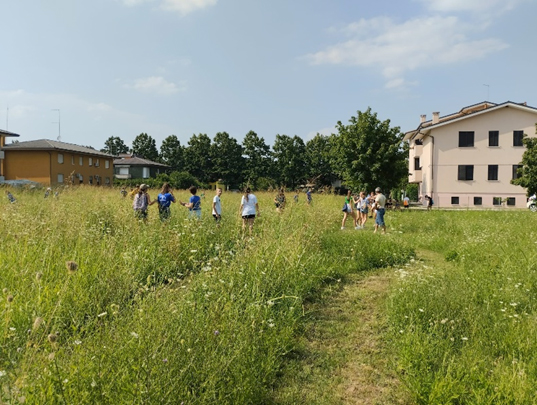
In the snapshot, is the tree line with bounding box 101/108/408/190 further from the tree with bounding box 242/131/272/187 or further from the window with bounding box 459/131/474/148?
the window with bounding box 459/131/474/148

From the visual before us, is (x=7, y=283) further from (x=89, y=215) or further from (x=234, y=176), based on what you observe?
(x=234, y=176)

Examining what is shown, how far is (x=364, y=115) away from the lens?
102ft

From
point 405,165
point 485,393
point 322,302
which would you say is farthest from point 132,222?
point 405,165

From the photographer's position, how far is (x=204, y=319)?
3.63 m

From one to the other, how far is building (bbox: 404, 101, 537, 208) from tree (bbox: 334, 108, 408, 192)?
25.3 ft

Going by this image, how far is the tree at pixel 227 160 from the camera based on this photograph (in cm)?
6581

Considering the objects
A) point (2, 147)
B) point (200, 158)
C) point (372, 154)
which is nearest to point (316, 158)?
point (200, 158)

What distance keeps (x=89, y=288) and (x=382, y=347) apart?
10.7 ft

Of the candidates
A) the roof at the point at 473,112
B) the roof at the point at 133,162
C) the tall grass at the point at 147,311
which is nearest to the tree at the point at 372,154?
the roof at the point at 473,112

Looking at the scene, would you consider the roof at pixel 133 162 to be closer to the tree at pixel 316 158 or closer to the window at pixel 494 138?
the tree at pixel 316 158

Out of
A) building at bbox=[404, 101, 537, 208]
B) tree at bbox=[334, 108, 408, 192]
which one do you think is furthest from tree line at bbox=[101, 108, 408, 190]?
building at bbox=[404, 101, 537, 208]

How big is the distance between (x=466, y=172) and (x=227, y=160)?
39833 millimetres

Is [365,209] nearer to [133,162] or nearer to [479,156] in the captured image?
[479,156]

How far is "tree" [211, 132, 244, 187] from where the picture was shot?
216 feet
